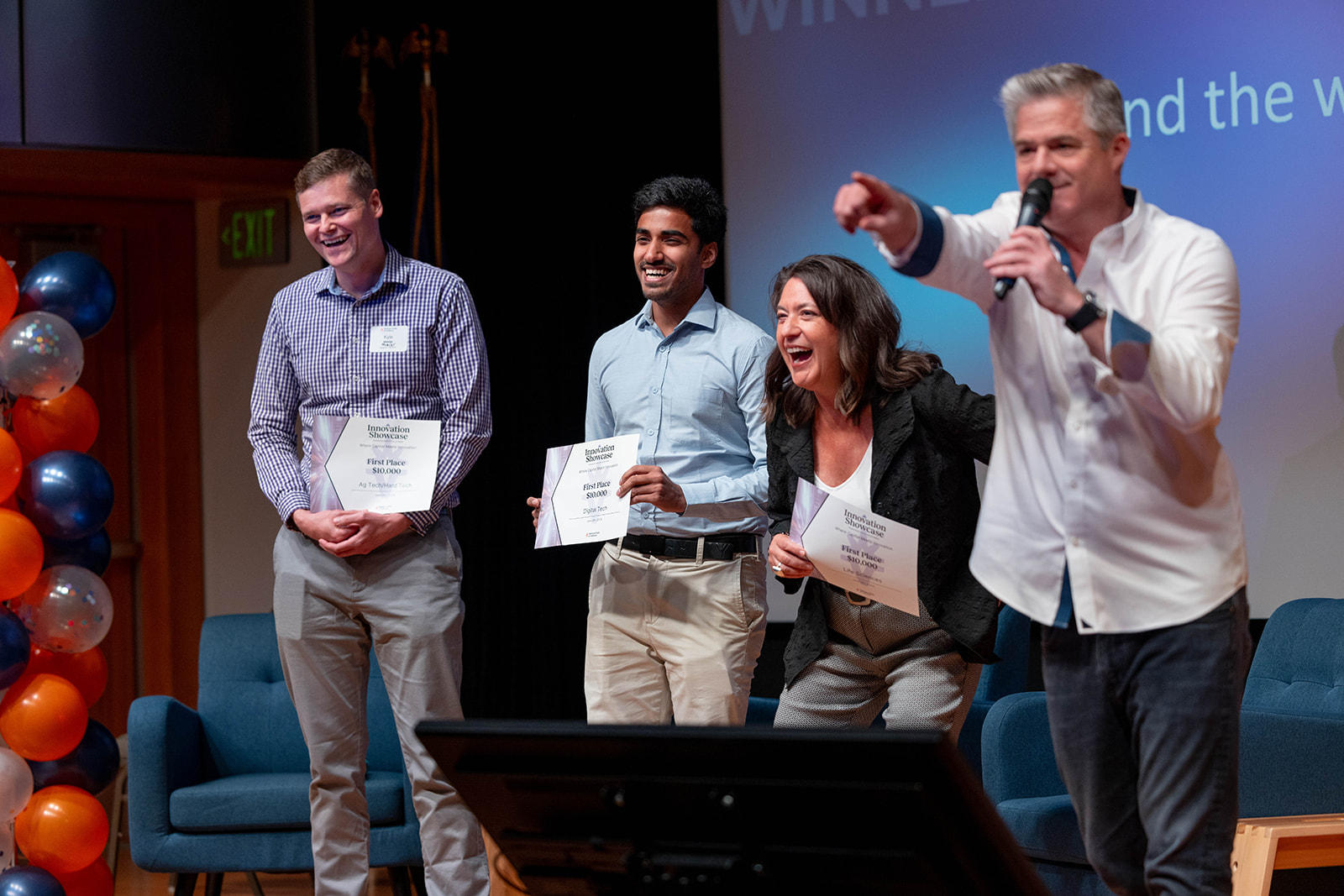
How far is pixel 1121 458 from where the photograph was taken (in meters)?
1.76

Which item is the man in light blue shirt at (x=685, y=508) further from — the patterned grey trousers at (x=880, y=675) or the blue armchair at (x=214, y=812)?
the blue armchair at (x=214, y=812)

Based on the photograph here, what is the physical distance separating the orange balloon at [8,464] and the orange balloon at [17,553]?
0.06m

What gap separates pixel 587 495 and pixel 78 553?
1694 millimetres

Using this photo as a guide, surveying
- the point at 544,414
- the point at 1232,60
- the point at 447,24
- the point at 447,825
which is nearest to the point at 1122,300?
the point at 447,825

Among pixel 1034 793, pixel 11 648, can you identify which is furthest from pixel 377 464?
pixel 1034 793

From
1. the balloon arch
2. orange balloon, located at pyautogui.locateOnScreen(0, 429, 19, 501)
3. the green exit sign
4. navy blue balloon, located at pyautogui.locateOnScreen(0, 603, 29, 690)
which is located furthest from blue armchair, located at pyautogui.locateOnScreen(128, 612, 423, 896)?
the green exit sign

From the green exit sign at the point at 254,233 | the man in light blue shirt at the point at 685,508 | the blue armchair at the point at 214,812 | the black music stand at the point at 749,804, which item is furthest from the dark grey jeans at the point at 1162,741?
the green exit sign at the point at 254,233

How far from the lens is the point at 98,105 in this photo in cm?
499

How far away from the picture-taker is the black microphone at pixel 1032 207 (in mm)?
1626

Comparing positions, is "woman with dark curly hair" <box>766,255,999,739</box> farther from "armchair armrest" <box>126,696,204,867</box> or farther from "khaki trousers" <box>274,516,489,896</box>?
"armchair armrest" <box>126,696,204,867</box>

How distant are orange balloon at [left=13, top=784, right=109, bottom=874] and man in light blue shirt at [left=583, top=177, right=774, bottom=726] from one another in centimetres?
155

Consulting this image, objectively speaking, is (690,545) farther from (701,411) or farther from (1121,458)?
(1121,458)

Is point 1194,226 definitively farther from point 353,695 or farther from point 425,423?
point 353,695

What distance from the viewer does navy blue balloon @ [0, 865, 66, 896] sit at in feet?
11.5
